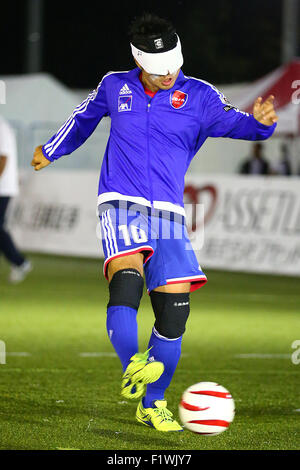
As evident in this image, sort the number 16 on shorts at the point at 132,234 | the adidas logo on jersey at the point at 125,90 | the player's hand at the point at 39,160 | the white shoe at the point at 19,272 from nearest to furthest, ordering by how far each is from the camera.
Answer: the number 16 on shorts at the point at 132,234, the adidas logo on jersey at the point at 125,90, the player's hand at the point at 39,160, the white shoe at the point at 19,272

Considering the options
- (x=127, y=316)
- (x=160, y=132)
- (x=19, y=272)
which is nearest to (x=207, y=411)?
(x=127, y=316)

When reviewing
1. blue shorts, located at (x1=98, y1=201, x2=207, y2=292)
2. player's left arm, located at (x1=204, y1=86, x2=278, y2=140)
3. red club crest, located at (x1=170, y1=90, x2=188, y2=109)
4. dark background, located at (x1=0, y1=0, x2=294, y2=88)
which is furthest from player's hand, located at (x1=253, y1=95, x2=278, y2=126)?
dark background, located at (x1=0, y1=0, x2=294, y2=88)

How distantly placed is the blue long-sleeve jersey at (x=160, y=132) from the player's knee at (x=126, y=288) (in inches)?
17.6

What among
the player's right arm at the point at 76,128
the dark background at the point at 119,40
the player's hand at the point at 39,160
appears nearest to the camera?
the player's right arm at the point at 76,128

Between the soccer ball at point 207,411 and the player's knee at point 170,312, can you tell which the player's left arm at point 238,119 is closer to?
the player's knee at point 170,312

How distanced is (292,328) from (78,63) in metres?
39.8

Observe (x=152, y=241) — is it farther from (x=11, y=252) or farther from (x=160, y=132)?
(x=11, y=252)

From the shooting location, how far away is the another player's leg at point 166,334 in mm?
5996

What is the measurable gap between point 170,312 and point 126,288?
33 centimetres

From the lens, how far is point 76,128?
654 cm

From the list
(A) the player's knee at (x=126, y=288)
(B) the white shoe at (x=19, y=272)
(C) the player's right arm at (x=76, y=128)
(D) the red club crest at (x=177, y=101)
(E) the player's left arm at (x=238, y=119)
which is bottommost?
(B) the white shoe at (x=19, y=272)

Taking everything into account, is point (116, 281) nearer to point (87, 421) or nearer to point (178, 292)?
point (178, 292)

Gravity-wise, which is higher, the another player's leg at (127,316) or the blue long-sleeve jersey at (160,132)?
the blue long-sleeve jersey at (160,132)

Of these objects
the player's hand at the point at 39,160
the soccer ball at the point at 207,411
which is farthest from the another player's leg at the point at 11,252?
the soccer ball at the point at 207,411
